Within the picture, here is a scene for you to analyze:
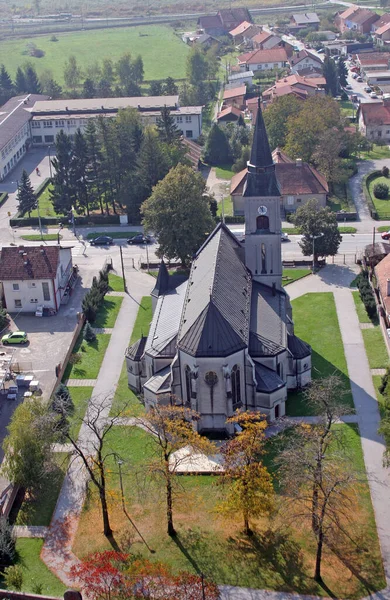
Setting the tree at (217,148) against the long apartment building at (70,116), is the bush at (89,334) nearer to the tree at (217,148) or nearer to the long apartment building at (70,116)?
the tree at (217,148)

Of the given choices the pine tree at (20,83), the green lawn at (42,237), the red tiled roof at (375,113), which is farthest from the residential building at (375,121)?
the pine tree at (20,83)

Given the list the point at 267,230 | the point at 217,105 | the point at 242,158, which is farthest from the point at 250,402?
the point at 217,105

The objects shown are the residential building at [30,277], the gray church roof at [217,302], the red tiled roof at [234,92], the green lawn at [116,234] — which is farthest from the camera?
the red tiled roof at [234,92]

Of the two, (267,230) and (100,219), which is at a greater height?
(267,230)

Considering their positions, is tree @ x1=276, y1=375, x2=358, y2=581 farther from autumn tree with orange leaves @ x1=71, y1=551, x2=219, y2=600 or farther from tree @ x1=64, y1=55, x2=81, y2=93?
tree @ x1=64, y1=55, x2=81, y2=93

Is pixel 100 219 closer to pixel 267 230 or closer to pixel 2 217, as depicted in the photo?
pixel 2 217

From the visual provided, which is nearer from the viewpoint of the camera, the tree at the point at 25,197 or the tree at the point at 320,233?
the tree at the point at 320,233
